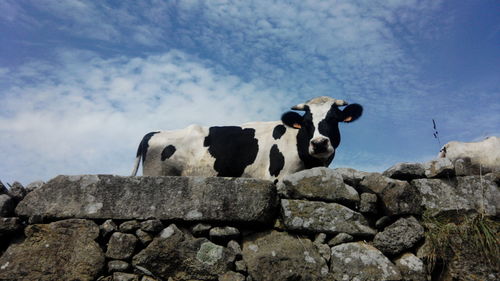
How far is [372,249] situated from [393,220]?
1.72ft

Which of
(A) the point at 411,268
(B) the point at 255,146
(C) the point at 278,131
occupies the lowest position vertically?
(A) the point at 411,268

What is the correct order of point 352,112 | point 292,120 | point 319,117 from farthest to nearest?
point 352,112, point 292,120, point 319,117

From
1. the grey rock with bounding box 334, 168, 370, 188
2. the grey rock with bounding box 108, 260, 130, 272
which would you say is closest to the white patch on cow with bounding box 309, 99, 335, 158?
the grey rock with bounding box 334, 168, 370, 188

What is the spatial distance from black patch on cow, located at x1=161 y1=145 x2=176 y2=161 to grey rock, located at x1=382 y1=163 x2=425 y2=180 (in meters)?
5.31

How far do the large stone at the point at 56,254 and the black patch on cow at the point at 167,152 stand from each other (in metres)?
4.59

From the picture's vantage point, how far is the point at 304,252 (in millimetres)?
4566

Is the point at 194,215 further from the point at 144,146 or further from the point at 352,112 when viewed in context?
the point at 144,146

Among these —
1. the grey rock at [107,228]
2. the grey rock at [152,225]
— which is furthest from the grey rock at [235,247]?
the grey rock at [107,228]

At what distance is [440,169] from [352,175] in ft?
3.55

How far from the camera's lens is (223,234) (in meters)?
4.73

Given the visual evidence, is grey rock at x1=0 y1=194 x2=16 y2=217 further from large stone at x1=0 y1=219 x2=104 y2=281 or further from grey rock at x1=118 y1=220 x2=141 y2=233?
grey rock at x1=118 y1=220 x2=141 y2=233

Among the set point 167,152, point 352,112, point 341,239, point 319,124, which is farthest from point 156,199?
point 352,112

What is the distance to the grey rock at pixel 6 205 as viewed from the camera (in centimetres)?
487

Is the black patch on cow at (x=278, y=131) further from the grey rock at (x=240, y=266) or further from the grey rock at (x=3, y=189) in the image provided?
the grey rock at (x=3, y=189)
